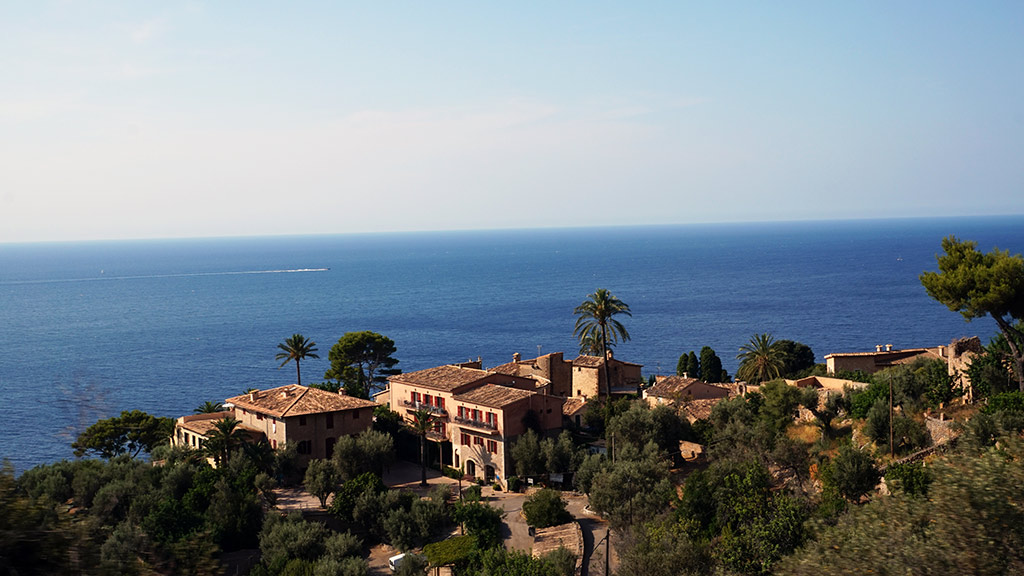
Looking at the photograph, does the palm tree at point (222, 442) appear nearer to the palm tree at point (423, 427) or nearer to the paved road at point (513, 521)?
the paved road at point (513, 521)

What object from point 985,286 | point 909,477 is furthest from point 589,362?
point 909,477

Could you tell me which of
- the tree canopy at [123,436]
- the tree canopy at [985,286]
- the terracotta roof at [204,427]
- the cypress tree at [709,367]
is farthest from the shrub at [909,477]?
the cypress tree at [709,367]

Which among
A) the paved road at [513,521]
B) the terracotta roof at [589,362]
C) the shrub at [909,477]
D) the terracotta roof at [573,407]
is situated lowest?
the paved road at [513,521]

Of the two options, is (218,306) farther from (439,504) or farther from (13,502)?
(13,502)

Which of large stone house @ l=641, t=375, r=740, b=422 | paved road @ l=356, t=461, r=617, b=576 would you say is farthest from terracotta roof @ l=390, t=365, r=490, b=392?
large stone house @ l=641, t=375, r=740, b=422

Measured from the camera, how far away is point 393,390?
5300cm

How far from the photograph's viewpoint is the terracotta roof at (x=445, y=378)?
162ft

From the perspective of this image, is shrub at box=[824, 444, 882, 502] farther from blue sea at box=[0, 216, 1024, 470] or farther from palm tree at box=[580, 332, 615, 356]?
blue sea at box=[0, 216, 1024, 470]

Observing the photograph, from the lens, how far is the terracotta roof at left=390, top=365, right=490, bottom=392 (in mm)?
49469

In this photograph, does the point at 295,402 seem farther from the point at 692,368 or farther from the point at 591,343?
the point at 692,368

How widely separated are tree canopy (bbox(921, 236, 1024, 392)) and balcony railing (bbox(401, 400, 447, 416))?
27.8 metres

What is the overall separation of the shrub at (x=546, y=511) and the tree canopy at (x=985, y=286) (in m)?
20.0

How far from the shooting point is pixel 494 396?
153ft

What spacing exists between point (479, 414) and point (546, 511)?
10.7 m
